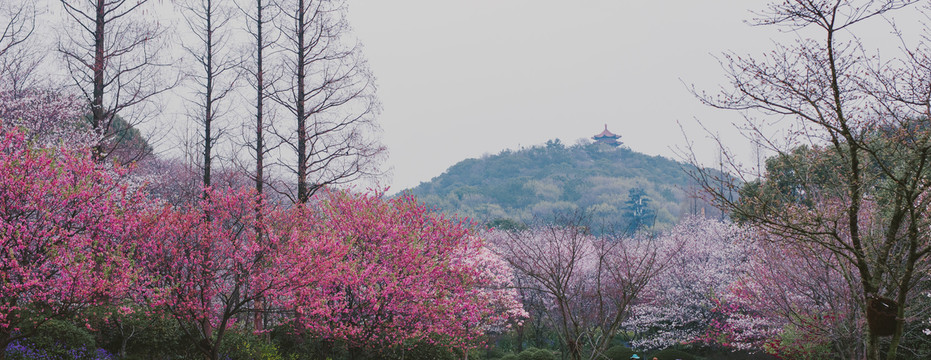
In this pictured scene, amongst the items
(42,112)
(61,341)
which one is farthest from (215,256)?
(42,112)

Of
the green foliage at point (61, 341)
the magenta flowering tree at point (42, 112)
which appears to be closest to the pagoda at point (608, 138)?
the magenta flowering tree at point (42, 112)

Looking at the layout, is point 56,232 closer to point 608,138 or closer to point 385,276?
point 385,276

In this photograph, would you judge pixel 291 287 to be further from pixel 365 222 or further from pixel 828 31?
pixel 828 31

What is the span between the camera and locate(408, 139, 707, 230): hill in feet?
278

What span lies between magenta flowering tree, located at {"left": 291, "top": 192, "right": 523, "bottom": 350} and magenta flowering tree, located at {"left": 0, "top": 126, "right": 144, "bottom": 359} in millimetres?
2653

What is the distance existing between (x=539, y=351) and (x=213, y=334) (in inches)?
418

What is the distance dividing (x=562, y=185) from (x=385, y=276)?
96.3 metres

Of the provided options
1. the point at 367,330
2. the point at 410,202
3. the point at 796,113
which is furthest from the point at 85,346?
the point at 796,113

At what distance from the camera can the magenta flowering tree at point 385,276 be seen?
10555 millimetres

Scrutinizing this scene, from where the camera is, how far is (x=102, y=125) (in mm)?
12305

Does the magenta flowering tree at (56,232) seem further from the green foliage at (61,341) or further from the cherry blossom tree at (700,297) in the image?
the cherry blossom tree at (700,297)

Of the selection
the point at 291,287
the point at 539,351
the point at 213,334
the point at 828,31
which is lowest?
the point at 539,351

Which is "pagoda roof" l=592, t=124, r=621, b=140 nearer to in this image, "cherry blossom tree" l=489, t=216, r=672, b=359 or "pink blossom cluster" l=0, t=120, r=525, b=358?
"cherry blossom tree" l=489, t=216, r=672, b=359

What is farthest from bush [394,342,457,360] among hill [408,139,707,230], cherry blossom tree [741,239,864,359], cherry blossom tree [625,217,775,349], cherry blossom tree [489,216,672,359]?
hill [408,139,707,230]
